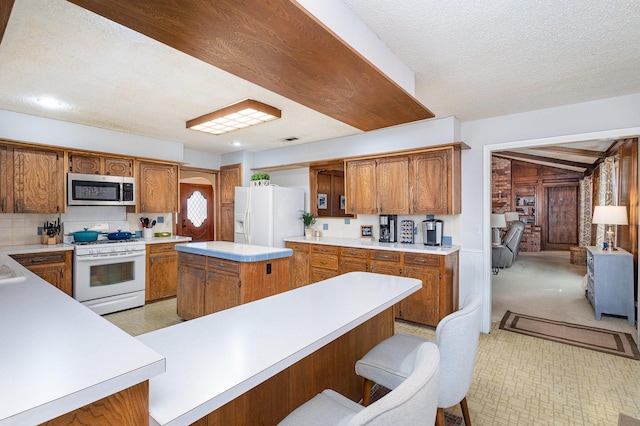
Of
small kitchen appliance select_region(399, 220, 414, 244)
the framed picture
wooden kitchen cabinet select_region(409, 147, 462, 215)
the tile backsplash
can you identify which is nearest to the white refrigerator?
the framed picture

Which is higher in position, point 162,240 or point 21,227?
point 21,227

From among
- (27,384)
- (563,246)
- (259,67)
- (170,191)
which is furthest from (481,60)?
(563,246)

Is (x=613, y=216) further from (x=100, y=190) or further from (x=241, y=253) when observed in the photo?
(x=100, y=190)

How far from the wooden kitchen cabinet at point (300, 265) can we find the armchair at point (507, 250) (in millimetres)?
4503

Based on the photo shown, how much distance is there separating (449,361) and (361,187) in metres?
3.16

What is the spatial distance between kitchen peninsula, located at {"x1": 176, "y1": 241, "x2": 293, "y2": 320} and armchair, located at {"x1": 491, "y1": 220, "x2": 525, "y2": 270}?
5500 mm

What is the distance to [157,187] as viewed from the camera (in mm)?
4816

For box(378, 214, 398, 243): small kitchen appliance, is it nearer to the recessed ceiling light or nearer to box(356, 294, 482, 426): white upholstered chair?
box(356, 294, 482, 426): white upholstered chair

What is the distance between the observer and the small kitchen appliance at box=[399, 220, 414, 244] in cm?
422

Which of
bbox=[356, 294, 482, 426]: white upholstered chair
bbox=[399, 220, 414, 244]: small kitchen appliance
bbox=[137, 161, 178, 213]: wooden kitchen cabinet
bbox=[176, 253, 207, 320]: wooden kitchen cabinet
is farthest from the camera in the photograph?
bbox=[137, 161, 178, 213]: wooden kitchen cabinet

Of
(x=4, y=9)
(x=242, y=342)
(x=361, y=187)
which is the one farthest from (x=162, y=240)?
(x=242, y=342)

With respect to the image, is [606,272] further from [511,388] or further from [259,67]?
[259,67]

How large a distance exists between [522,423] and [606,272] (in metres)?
2.98

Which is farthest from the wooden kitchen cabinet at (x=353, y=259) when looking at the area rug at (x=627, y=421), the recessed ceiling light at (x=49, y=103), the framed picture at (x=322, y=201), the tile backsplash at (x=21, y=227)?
the tile backsplash at (x=21, y=227)
